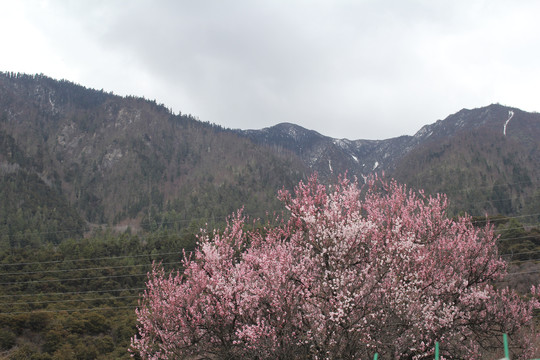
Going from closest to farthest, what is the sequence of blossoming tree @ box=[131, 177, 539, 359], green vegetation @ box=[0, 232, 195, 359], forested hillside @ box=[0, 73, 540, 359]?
1. blossoming tree @ box=[131, 177, 539, 359]
2. green vegetation @ box=[0, 232, 195, 359]
3. forested hillside @ box=[0, 73, 540, 359]

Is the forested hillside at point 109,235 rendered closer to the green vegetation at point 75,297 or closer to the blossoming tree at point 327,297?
the green vegetation at point 75,297

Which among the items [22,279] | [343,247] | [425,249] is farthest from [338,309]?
[22,279]

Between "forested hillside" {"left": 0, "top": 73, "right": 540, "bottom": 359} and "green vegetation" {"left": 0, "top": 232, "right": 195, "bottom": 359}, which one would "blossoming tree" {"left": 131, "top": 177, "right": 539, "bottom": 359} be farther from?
"green vegetation" {"left": 0, "top": 232, "right": 195, "bottom": 359}

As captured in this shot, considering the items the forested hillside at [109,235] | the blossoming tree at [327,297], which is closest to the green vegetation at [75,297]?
the forested hillside at [109,235]

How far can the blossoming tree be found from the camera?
10008mm

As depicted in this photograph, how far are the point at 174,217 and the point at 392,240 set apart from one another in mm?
133975

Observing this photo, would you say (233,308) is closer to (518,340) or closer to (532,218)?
(518,340)

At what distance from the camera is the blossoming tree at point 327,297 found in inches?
394

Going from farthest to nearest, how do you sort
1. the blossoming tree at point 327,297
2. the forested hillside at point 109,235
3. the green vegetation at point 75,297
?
the forested hillside at point 109,235 < the green vegetation at point 75,297 < the blossoming tree at point 327,297

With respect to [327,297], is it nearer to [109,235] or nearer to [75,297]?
[75,297]

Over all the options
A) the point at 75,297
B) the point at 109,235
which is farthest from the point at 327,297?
the point at 109,235

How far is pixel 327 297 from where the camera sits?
411 inches

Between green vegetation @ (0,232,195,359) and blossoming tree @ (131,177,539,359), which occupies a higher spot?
blossoming tree @ (131,177,539,359)

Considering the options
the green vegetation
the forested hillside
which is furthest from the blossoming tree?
the green vegetation
